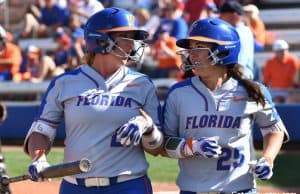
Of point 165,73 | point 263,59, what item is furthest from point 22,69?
point 263,59

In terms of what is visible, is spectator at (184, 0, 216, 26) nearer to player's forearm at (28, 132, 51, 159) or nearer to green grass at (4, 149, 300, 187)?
green grass at (4, 149, 300, 187)

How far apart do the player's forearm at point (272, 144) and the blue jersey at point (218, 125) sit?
2.5 inches

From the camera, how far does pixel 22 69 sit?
15.1 m

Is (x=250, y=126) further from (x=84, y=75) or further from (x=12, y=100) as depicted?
(x=12, y=100)

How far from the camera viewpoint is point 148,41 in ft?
35.1

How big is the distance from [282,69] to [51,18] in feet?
21.5

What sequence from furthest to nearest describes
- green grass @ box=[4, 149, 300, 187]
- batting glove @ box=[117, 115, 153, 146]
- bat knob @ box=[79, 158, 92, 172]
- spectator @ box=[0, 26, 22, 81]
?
spectator @ box=[0, 26, 22, 81] < green grass @ box=[4, 149, 300, 187] < batting glove @ box=[117, 115, 153, 146] < bat knob @ box=[79, 158, 92, 172]

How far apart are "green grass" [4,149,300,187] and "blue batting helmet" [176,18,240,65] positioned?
4344 mm

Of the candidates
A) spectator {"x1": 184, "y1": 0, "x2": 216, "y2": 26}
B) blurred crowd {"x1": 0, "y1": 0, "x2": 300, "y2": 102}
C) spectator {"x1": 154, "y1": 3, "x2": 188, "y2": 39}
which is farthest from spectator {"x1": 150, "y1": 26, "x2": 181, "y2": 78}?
spectator {"x1": 184, "y1": 0, "x2": 216, "y2": 26}

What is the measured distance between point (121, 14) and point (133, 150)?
29.1 inches

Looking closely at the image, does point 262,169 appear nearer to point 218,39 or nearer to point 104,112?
point 218,39

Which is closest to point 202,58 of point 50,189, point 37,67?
point 50,189

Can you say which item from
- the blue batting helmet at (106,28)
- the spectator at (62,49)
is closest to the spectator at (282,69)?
the spectator at (62,49)

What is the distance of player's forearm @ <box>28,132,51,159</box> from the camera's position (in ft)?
13.1
